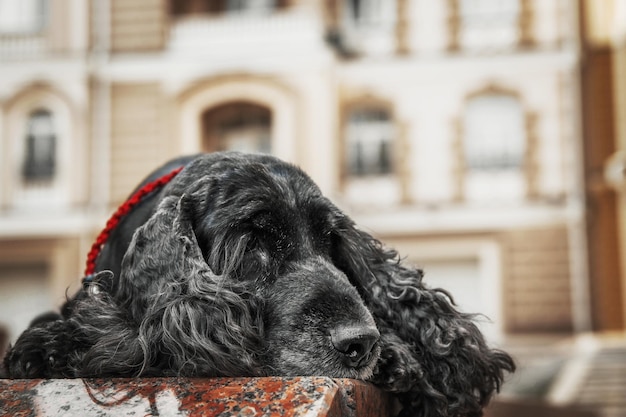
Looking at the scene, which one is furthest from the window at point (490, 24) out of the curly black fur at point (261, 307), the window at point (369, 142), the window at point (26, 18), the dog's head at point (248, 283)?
the dog's head at point (248, 283)

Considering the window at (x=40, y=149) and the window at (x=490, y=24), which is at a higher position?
the window at (x=490, y=24)

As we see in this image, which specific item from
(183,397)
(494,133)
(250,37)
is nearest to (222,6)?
(250,37)

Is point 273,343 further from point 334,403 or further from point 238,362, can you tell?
point 334,403

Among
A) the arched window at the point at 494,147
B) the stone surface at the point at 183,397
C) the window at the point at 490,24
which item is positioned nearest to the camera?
the stone surface at the point at 183,397

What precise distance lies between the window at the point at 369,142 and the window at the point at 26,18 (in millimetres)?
5910

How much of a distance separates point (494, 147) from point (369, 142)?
85.9 inches

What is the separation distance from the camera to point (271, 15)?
17.4 m

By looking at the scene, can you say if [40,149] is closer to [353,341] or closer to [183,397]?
[353,341]

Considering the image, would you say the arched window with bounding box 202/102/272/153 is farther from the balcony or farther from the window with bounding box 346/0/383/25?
the window with bounding box 346/0/383/25

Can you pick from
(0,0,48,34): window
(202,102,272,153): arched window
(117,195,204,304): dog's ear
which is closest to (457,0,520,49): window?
(202,102,272,153): arched window

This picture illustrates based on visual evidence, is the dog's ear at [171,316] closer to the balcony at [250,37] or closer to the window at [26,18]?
the balcony at [250,37]

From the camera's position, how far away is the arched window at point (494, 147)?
16766 millimetres

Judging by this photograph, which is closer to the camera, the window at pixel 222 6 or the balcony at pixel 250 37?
the balcony at pixel 250 37

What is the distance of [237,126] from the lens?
58.5 ft
